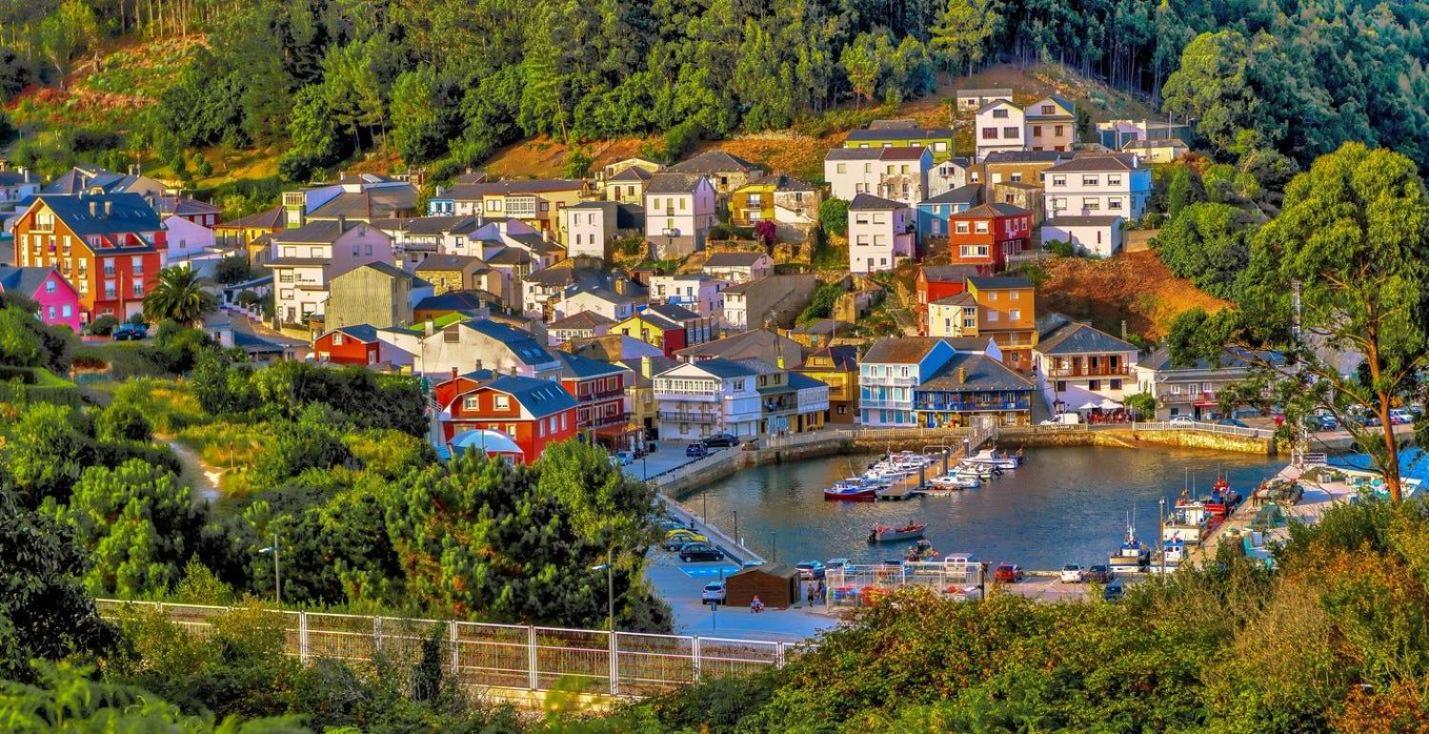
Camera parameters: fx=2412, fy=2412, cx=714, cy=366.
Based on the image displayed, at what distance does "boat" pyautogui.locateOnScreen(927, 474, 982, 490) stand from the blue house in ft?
26.2

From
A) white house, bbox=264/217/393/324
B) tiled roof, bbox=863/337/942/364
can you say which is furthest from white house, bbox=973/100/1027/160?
white house, bbox=264/217/393/324

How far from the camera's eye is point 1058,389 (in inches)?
1104

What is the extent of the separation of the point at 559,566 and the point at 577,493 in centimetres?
312

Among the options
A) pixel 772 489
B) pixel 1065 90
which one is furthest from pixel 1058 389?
pixel 1065 90

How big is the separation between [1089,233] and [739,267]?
4523 mm

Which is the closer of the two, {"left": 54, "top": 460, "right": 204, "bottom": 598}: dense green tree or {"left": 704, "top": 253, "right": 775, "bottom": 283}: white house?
{"left": 54, "top": 460, "right": 204, "bottom": 598}: dense green tree

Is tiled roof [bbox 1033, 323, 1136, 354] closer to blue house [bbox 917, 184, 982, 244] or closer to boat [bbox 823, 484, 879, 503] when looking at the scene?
blue house [bbox 917, 184, 982, 244]

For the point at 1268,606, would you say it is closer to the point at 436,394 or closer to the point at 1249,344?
the point at 1249,344

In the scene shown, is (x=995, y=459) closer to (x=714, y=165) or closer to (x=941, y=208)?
(x=941, y=208)

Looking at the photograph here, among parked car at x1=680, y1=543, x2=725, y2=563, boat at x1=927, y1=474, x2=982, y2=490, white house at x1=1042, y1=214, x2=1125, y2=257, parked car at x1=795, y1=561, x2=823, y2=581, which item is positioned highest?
white house at x1=1042, y1=214, x2=1125, y2=257

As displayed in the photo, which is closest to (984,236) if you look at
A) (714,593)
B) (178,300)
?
(178,300)

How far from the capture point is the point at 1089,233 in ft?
102

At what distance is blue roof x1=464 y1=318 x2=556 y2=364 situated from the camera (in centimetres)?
2595

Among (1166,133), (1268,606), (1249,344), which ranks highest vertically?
(1166,133)
